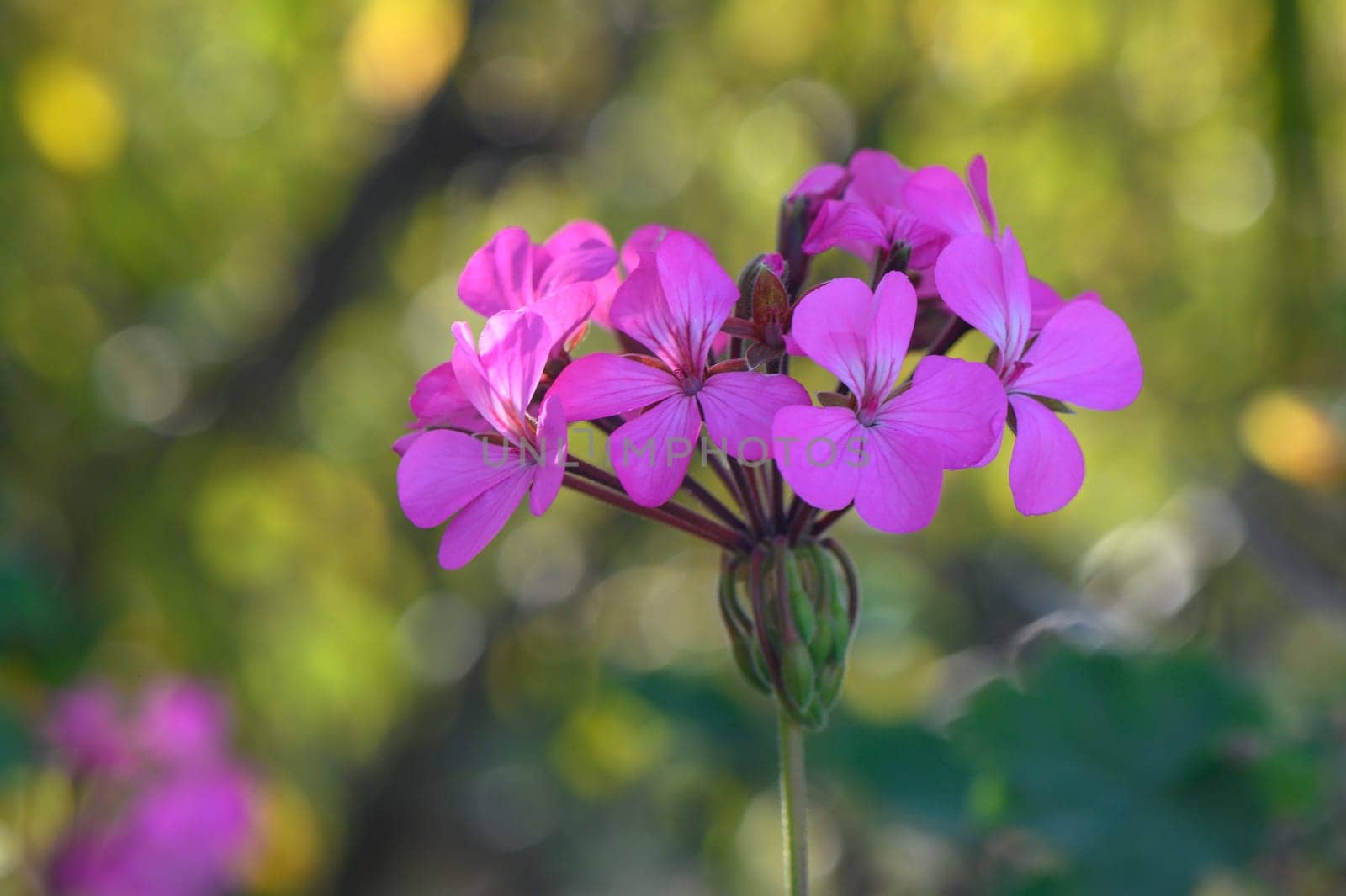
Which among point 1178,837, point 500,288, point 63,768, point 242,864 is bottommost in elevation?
point 242,864

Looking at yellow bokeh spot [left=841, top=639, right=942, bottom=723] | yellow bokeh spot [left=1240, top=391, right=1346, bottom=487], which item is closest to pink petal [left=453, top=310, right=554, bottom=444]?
yellow bokeh spot [left=1240, top=391, right=1346, bottom=487]

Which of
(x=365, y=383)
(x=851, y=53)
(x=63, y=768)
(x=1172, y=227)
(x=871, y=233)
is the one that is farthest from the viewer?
(x=365, y=383)

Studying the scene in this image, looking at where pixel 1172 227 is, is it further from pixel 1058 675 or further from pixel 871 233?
pixel 871 233

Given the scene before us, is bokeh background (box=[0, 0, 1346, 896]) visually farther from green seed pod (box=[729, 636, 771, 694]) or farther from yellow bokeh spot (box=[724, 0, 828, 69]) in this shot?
green seed pod (box=[729, 636, 771, 694])

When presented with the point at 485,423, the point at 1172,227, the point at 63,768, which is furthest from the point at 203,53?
the point at 485,423

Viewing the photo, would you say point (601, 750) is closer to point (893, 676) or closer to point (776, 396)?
point (893, 676)

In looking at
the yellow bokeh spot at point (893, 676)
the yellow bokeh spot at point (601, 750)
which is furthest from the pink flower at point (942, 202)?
the yellow bokeh spot at point (601, 750)

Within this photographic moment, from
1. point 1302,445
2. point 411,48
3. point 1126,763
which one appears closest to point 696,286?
point 1126,763

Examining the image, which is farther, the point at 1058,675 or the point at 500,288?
the point at 1058,675
